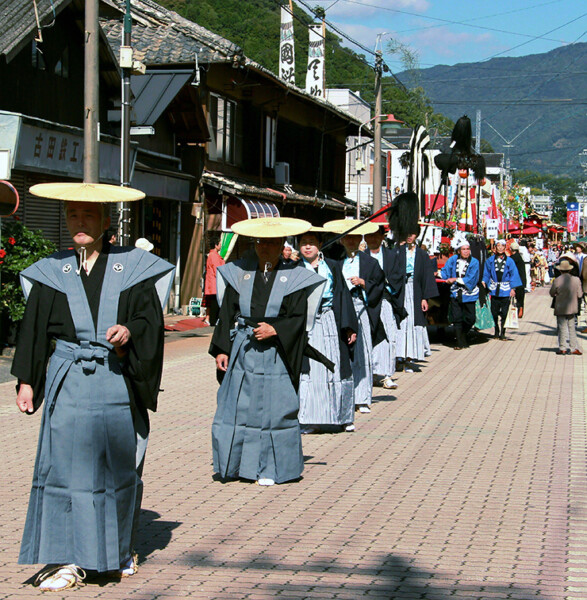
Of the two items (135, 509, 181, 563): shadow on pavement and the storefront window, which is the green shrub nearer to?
(135, 509, 181, 563): shadow on pavement

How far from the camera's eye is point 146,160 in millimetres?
21281

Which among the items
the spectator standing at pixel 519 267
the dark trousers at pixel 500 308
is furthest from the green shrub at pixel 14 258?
the spectator standing at pixel 519 267

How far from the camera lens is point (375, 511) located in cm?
659

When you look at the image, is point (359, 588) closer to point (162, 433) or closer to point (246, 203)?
point (162, 433)

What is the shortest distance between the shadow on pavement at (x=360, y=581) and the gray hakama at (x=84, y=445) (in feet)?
2.34

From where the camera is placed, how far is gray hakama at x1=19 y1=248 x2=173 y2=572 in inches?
189

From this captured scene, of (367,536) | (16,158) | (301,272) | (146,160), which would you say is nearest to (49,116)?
(16,158)

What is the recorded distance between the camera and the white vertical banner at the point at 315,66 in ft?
129

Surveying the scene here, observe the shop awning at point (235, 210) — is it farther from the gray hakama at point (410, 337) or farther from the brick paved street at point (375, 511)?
the brick paved street at point (375, 511)

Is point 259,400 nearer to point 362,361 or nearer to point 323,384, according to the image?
point 323,384

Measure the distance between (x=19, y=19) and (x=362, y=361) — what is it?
31.2 feet

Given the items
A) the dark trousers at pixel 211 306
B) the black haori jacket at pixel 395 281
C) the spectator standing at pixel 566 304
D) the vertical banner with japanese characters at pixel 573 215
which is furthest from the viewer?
the vertical banner with japanese characters at pixel 573 215

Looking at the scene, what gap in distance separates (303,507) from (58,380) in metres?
2.36

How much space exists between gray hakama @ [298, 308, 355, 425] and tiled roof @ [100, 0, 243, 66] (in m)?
13.8
